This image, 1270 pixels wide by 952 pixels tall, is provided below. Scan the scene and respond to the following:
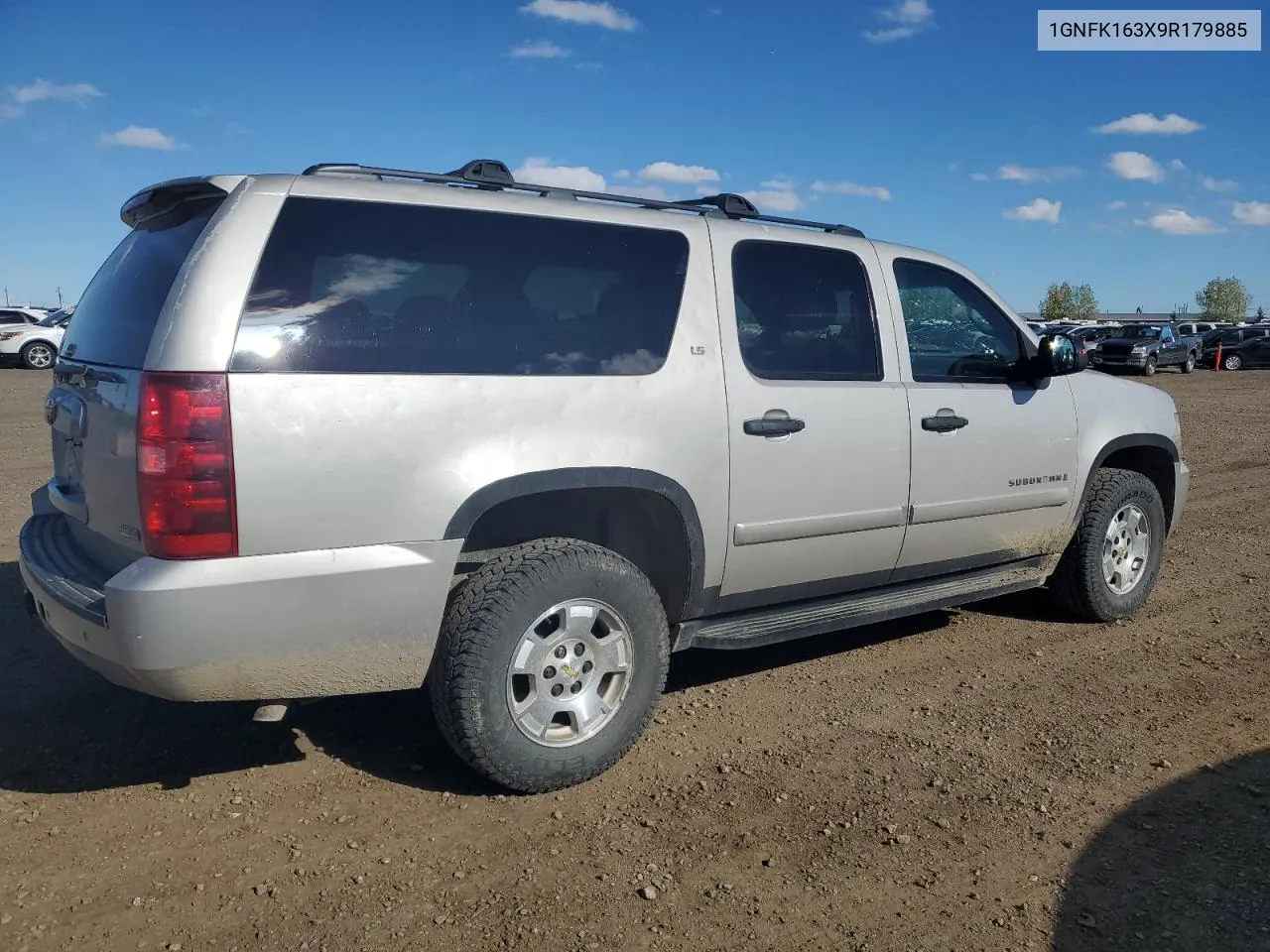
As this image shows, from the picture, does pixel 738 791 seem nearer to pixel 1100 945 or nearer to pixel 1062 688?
pixel 1100 945

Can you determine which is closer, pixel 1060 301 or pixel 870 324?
pixel 870 324

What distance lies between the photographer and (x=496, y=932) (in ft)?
9.16

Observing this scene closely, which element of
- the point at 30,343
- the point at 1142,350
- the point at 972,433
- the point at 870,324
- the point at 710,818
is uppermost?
the point at 30,343

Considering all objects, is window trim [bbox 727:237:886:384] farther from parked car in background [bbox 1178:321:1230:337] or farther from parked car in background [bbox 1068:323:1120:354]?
parked car in background [bbox 1178:321:1230:337]

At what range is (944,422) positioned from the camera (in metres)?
4.62

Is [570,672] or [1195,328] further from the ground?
[1195,328]

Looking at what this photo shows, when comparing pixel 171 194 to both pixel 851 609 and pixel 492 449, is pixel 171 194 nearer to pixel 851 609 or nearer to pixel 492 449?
pixel 492 449

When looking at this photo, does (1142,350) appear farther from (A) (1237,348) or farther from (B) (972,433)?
(B) (972,433)

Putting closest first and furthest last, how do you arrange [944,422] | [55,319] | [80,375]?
[80,375], [944,422], [55,319]

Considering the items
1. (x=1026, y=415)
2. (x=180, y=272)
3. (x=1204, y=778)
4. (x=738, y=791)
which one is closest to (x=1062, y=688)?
(x=1204, y=778)

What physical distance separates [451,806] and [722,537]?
136cm

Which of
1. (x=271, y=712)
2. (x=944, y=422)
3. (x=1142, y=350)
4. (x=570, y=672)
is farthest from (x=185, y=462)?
(x=1142, y=350)

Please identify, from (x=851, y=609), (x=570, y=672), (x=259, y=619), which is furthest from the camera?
(x=851, y=609)

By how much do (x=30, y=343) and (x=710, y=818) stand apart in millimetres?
26300
